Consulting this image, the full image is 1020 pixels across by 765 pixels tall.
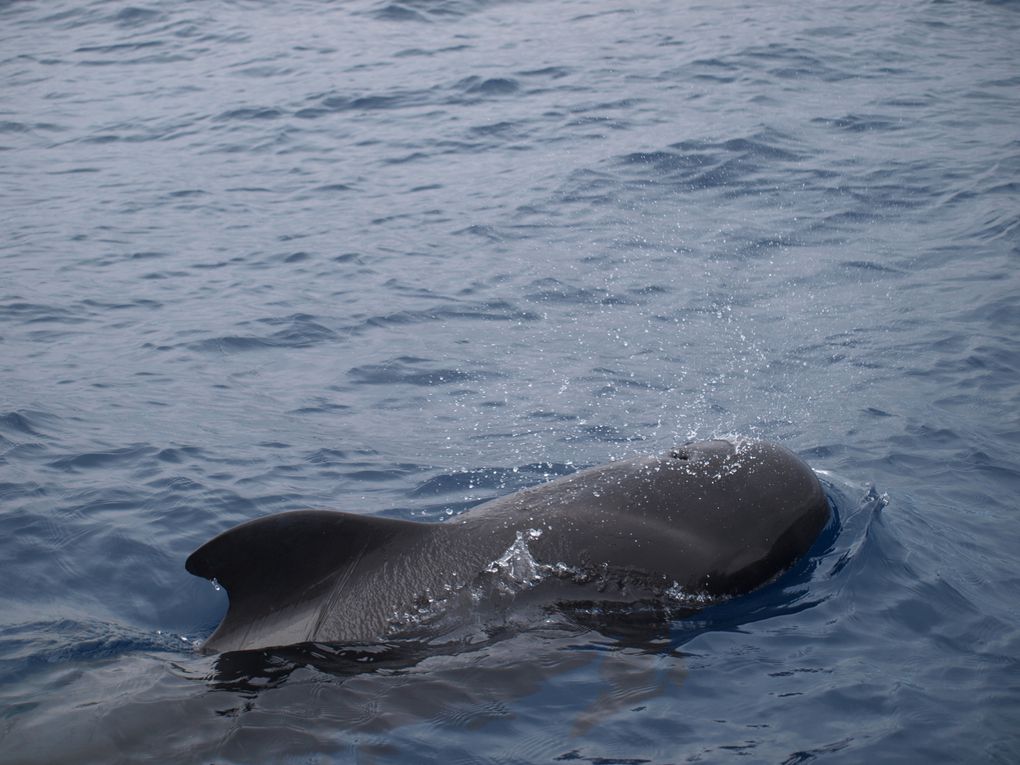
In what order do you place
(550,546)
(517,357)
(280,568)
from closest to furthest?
(280,568) → (550,546) → (517,357)

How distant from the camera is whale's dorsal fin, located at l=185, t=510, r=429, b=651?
6.04 metres

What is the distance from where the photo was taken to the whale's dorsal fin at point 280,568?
6043 mm

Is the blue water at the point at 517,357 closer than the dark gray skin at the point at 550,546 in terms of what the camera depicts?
Yes

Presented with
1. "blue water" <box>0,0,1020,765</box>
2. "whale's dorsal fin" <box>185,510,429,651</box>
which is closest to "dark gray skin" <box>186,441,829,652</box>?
"whale's dorsal fin" <box>185,510,429,651</box>

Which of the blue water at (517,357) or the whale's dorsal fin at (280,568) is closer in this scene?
Result: the blue water at (517,357)

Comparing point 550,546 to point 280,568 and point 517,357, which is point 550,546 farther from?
point 517,357

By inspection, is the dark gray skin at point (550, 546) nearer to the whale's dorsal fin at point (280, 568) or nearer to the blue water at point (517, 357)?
the whale's dorsal fin at point (280, 568)

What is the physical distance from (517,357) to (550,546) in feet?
15.9

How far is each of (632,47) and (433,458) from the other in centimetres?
1671

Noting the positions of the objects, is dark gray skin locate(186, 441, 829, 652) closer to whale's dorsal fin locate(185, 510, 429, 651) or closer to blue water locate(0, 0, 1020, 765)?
whale's dorsal fin locate(185, 510, 429, 651)

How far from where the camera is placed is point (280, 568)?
20.1 ft

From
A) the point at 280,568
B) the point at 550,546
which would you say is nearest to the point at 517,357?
the point at 550,546

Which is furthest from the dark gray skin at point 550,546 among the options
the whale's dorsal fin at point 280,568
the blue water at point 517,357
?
the blue water at point 517,357

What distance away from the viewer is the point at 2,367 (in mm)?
11289
